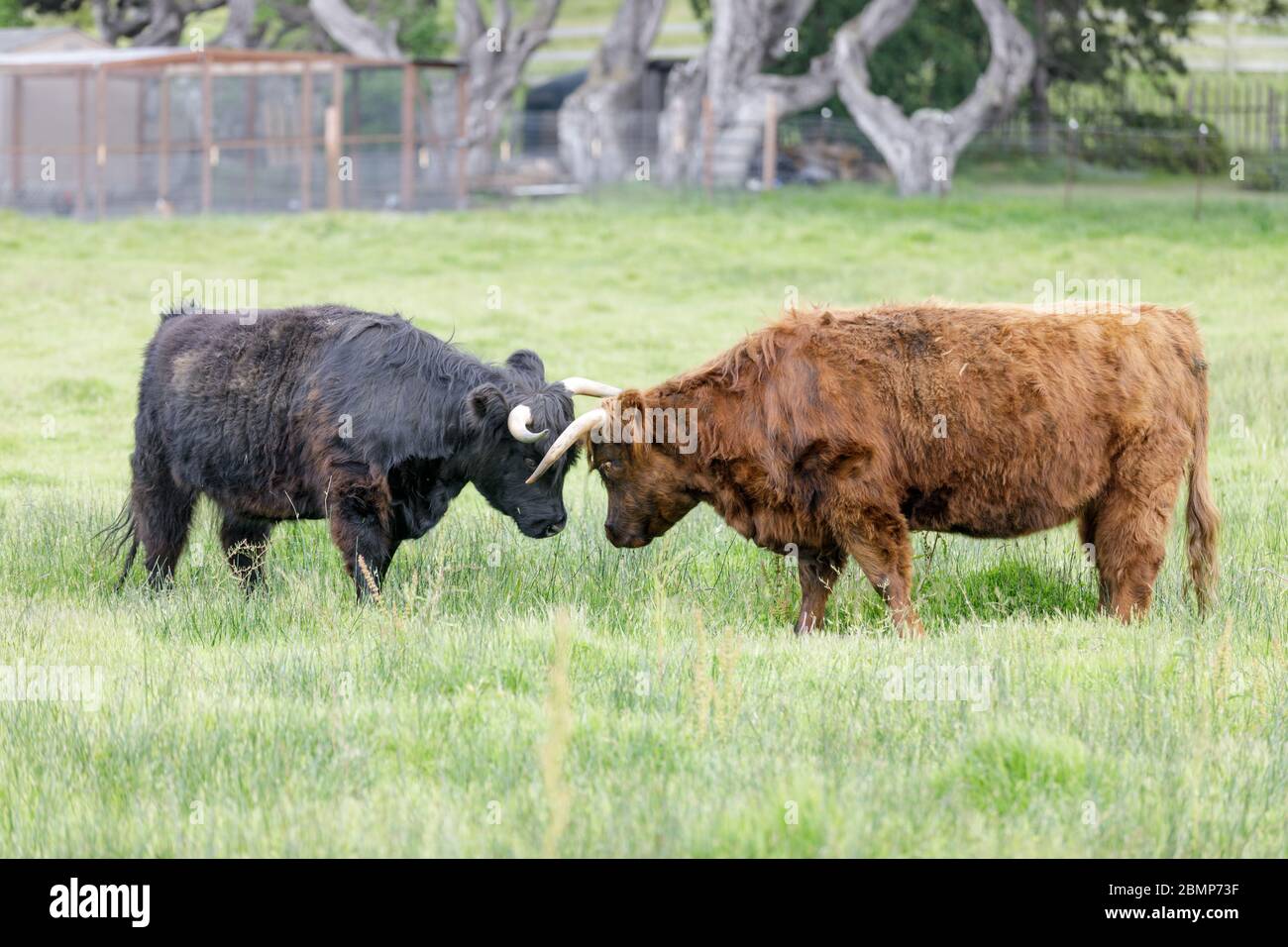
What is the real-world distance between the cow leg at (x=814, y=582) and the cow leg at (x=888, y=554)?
38 cm

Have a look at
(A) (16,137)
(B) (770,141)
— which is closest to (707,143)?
(B) (770,141)

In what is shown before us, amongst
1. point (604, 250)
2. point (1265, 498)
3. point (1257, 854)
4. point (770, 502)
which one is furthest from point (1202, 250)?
point (1257, 854)

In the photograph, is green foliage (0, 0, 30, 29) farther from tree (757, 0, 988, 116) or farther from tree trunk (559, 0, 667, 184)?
tree (757, 0, 988, 116)

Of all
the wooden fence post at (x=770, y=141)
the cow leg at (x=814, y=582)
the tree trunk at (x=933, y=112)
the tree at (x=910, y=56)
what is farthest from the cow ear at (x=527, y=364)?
the tree at (x=910, y=56)

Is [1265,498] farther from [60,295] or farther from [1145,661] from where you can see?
[60,295]

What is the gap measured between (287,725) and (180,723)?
0.35 m

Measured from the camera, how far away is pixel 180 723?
16.7 feet

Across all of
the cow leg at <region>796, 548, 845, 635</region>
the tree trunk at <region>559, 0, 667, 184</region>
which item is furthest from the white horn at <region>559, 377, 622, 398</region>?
the tree trunk at <region>559, 0, 667, 184</region>

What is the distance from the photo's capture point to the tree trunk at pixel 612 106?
3212cm

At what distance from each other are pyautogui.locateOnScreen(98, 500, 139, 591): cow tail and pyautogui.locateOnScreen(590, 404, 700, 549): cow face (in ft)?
8.10

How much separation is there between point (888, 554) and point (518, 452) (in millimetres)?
1891

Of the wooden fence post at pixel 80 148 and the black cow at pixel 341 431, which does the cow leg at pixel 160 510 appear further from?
the wooden fence post at pixel 80 148

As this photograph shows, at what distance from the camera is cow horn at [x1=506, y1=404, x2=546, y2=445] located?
7.50 m

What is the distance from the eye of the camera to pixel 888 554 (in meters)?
6.89
